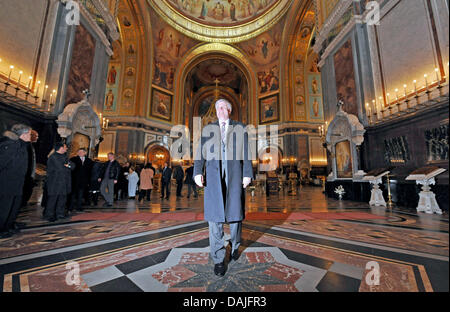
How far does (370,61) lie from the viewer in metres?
6.25

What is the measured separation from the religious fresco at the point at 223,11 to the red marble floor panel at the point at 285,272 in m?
22.2

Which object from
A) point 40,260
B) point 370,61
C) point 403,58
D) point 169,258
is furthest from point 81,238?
point 370,61

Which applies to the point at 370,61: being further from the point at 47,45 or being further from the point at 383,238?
the point at 47,45

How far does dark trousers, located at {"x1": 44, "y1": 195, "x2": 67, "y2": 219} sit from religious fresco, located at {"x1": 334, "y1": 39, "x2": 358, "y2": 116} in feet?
29.9

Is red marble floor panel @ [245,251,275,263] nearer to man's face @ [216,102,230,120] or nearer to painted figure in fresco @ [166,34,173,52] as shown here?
man's face @ [216,102,230,120]

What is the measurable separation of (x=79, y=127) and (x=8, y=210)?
4.59 metres

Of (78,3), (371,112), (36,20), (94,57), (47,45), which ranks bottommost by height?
(371,112)

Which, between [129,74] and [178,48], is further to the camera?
[178,48]

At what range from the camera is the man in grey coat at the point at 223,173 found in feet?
5.07

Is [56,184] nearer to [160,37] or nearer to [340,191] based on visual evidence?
[340,191]

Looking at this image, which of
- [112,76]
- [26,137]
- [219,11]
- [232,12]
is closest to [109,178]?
[26,137]

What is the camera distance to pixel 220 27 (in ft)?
61.7

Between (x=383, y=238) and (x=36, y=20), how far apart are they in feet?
31.9

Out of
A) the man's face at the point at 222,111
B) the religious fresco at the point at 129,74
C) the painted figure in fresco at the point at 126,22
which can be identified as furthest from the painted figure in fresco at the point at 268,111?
the man's face at the point at 222,111
